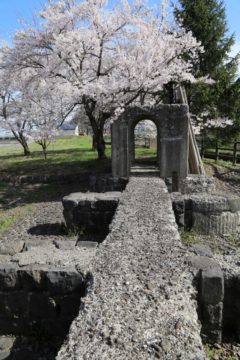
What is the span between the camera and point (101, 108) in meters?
12.2

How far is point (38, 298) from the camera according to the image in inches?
144

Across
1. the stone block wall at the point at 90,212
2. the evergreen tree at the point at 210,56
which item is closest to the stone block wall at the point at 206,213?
the stone block wall at the point at 90,212

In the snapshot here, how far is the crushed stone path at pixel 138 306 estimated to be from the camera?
87.5 inches

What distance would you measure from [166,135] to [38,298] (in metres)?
7.53

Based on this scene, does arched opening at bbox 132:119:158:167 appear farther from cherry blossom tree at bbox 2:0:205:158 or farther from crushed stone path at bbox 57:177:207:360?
crushed stone path at bbox 57:177:207:360

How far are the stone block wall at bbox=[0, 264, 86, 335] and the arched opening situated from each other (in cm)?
929

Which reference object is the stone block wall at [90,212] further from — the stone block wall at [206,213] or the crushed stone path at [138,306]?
the crushed stone path at [138,306]

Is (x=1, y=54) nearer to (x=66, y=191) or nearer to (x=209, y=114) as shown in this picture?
(x=66, y=191)

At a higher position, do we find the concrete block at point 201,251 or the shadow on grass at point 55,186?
the concrete block at point 201,251

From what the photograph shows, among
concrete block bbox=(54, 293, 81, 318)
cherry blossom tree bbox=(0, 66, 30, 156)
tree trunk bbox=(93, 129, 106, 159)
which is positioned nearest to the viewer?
concrete block bbox=(54, 293, 81, 318)

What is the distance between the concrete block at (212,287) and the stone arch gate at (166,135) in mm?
6953

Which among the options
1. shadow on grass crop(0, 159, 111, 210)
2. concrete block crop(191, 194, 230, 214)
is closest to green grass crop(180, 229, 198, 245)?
concrete block crop(191, 194, 230, 214)

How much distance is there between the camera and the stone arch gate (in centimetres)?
1008

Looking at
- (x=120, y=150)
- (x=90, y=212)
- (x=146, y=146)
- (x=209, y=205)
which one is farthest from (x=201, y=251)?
(x=146, y=146)
